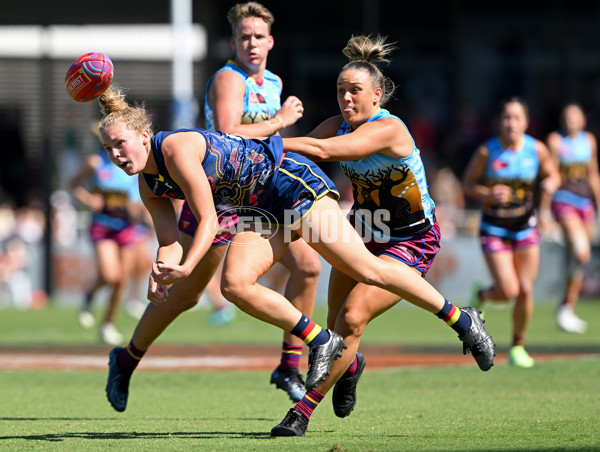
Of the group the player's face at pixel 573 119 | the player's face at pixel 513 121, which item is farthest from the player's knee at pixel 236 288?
the player's face at pixel 573 119

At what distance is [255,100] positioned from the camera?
6.96m

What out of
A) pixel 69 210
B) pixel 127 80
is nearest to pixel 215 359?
pixel 69 210

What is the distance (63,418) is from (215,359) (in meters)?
3.47

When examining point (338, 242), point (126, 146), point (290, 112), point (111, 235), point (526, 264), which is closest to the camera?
point (126, 146)

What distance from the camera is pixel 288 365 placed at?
691 centimetres

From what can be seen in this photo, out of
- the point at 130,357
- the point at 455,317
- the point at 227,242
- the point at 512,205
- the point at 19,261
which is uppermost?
the point at 227,242

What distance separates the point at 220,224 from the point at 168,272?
112 centimetres

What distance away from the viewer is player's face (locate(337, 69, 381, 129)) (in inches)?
229

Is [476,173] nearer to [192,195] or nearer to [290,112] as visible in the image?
[290,112]

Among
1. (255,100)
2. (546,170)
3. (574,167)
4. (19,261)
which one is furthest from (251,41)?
(19,261)

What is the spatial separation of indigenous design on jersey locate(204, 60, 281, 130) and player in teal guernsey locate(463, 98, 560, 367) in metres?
2.98

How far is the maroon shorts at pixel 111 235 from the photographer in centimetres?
1164

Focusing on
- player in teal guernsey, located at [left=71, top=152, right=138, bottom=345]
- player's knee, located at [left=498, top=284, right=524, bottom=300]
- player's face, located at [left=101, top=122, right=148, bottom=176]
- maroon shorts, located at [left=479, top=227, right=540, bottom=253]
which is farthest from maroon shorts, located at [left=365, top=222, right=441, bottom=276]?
player in teal guernsey, located at [left=71, top=152, right=138, bottom=345]

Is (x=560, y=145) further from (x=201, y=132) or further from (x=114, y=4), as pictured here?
(x=114, y=4)
